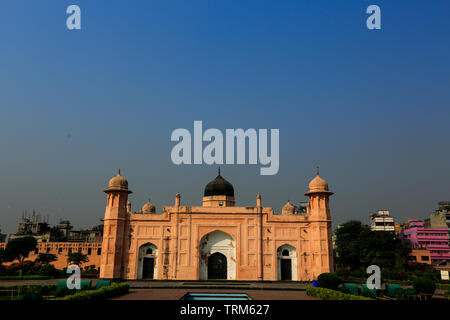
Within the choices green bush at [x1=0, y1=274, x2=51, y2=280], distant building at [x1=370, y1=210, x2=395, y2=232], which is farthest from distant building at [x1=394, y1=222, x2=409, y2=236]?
green bush at [x1=0, y1=274, x2=51, y2=280]

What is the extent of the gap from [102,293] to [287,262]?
16.9 metres

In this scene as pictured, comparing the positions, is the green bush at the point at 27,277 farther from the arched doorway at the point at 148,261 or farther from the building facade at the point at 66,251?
the building facade at the point at 66,251

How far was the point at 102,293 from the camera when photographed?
1795cm

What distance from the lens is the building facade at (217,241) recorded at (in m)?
29.4

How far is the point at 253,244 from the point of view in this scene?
1185 inches

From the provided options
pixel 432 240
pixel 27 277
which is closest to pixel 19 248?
pixel 27 277

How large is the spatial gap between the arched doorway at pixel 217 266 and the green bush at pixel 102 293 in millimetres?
9899

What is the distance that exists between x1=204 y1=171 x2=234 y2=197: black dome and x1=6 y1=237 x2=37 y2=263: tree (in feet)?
99.3

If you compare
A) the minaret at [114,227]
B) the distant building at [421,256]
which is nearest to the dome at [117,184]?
the minaret at [114,227]

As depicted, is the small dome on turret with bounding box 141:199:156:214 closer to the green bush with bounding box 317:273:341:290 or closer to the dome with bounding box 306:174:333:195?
the dome with bounding box 306:174:333:195

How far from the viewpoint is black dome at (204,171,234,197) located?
1397 inches
